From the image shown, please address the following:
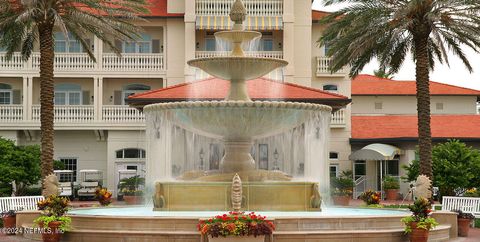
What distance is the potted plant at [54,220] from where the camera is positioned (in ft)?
59.0

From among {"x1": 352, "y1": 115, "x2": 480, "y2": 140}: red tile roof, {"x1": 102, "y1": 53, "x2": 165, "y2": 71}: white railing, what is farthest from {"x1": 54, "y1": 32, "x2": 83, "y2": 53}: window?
{"x1": 352, "y1": 115, "x2": 480, "y2": 140}: red tile roof

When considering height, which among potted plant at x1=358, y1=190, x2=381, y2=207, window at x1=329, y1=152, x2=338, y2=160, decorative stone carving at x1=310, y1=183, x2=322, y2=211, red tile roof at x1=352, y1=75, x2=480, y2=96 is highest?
red tile roof at x1=352, y1=75, x2=480, y2=96

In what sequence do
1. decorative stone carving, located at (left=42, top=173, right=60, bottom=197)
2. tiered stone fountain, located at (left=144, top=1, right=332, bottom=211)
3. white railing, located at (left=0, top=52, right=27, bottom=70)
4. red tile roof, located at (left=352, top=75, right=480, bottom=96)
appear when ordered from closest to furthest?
tiered stone fountain, located at (left=144, top=1, right=332, bottom=211), decorative stone carving, located at (left=42, top=173, right=60, bottom=197), white railing, located at (left=0, top=52, right=27, bottom=70), red tile roof, located at (left=352, top=75, right=480, bottom=96)

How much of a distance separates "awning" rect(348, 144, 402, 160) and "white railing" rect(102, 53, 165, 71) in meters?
12.7

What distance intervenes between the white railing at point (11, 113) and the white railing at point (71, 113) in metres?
0.78

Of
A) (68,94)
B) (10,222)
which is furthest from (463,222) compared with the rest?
(68,94)

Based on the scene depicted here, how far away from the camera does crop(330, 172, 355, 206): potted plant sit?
36656mm

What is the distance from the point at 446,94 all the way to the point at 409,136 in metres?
14.6

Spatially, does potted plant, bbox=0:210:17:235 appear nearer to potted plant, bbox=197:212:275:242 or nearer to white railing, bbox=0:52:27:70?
potted plant, bbox=197:212:275:242

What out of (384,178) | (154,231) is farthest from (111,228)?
(384,178)

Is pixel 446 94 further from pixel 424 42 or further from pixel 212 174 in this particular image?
pixel 212 174

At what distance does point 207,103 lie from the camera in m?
20.7

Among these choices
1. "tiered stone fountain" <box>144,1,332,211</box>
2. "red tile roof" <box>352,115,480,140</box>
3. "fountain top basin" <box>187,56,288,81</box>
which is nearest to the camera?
"tiered stone fountain" <box>144,1,332,211</box>

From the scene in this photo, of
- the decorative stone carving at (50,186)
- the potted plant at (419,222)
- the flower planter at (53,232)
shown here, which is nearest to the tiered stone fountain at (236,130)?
the decorative stone carving at (50,186)
